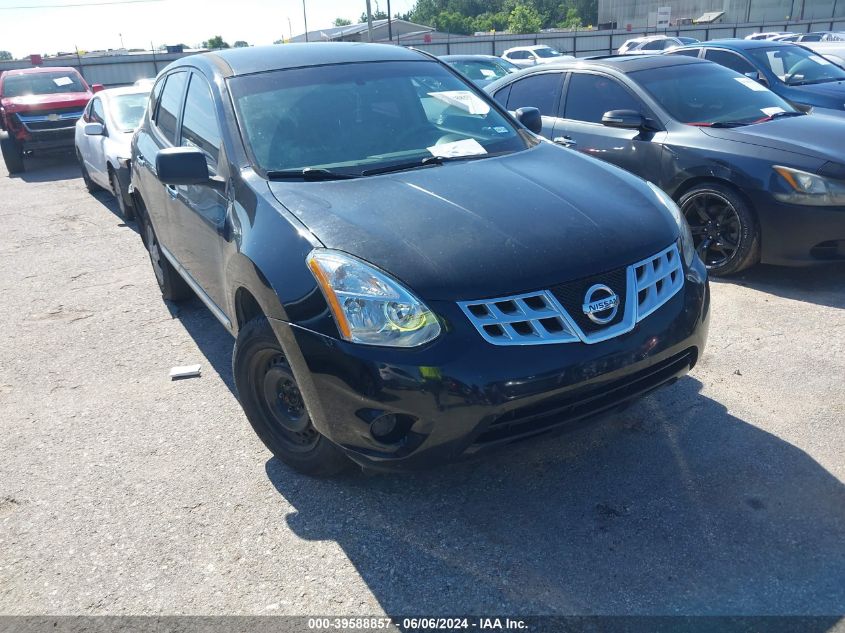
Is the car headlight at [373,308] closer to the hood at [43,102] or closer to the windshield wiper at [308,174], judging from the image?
the windshield wiper at [308,174]

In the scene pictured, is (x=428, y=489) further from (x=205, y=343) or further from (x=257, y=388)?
(x=205, y=343)

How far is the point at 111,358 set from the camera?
4695 millimetres

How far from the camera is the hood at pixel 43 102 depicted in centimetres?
1328

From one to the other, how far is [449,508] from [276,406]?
88 cm

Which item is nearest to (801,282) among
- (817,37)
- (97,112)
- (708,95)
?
(708,95)

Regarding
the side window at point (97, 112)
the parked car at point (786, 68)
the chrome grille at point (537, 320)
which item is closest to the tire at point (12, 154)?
the side window at point (97, 112)

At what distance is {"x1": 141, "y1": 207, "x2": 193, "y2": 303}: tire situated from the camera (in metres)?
5.36

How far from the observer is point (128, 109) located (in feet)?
30.3

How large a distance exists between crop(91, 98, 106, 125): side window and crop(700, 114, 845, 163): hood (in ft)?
24.8

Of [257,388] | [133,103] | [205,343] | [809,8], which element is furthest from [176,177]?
[809,8]

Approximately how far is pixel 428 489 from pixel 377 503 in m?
0.23

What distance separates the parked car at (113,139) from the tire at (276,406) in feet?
18.1

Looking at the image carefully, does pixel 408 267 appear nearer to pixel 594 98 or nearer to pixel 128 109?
pixel 594 98

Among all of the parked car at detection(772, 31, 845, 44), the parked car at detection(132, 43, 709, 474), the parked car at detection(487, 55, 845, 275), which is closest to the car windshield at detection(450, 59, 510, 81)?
the parked car at detection(487, 55, 845, 275)
